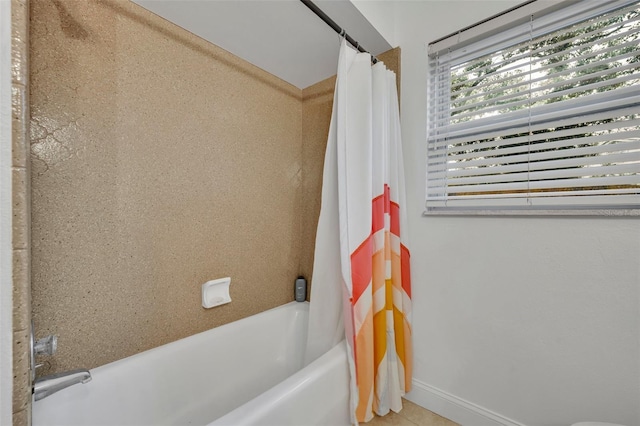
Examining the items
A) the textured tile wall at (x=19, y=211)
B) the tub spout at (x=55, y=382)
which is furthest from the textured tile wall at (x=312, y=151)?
the textured tile wall at (x=19, y=211)

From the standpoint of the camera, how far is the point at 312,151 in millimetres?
1820

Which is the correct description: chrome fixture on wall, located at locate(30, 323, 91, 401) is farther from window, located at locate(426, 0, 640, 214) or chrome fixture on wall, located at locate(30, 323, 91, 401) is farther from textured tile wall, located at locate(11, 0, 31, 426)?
window, located at locate(426, 0, 640, 214)

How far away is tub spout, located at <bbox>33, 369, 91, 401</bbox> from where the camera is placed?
2.52 ft

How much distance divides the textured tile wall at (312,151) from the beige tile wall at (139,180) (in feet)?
0.84

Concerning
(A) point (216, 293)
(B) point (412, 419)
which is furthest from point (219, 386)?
(B) point (412, 419)

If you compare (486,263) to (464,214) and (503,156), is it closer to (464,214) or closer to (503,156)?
(464,214)

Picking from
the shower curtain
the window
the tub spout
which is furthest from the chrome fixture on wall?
the window

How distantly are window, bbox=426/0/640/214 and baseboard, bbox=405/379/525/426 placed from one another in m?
0.97

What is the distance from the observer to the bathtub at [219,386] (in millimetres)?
A: 826

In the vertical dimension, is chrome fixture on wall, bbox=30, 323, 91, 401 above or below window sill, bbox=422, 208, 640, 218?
below

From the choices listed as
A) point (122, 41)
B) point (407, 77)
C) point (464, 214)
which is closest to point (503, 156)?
point (464, 214)
